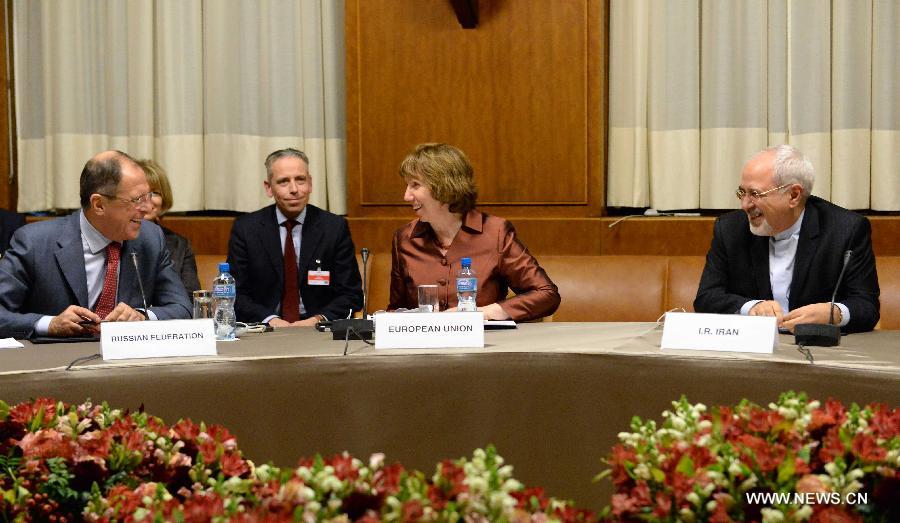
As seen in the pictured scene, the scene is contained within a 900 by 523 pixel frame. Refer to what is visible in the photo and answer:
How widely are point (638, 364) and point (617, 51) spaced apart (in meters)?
2.67

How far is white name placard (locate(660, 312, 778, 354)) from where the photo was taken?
2465mm

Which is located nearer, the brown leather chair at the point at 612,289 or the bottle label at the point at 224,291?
the bottle label at the point at 224,291

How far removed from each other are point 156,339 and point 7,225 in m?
2.69

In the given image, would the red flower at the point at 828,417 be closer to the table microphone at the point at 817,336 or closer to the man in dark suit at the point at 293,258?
the table microphone at the point at 817,336

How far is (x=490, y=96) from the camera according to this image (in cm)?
481

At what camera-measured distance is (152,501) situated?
1.31 metres

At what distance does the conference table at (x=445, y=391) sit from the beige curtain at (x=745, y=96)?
2.27 m

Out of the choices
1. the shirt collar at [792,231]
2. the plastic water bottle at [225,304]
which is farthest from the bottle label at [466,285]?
the shirt collar at [792,231]

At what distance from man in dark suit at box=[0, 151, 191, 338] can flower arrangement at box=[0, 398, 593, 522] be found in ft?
5.21

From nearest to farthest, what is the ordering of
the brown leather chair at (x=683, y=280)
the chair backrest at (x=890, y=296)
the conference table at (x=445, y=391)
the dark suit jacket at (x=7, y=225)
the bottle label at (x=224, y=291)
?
the conference table at (x=445, y=391)
the bottle label at (x=224, y=291)
the chair backrest at (x=890, y=296)
the brown leather chair at (x=683, y=280)
the dark suit jacket at (x=7, y=225)

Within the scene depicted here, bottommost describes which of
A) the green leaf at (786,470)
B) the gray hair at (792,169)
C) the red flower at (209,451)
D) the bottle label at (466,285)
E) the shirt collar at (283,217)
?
the red flower at (209,451)

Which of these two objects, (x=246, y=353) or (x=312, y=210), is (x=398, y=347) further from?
(x=312, y=210)

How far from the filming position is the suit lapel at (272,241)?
4.38 meters

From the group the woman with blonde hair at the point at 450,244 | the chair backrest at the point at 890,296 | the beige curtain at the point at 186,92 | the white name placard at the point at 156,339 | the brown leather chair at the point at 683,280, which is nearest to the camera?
the white name placard at the point at 156,339
